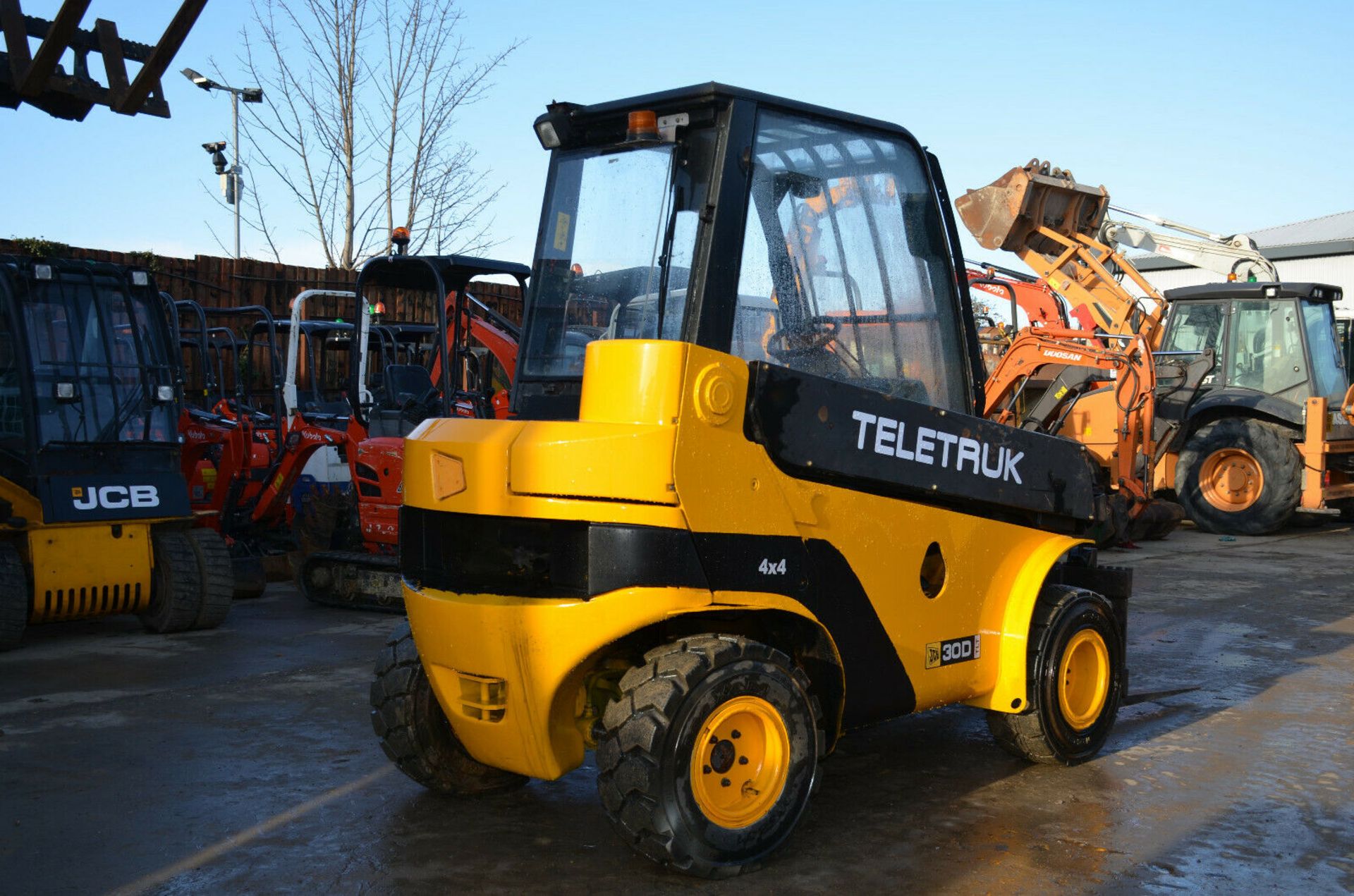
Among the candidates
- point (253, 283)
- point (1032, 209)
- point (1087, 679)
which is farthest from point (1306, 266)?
point (1087, 679)

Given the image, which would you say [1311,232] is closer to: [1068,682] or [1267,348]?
[1267,348]

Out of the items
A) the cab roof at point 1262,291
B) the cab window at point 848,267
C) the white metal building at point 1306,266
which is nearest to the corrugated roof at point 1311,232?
the white metal building at point 1306,266

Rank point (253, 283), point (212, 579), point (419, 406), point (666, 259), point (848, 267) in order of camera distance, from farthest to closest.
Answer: point (253, 283) < point (419, 406) < point (212, 579) < point (848, 267) < point (666, 259)

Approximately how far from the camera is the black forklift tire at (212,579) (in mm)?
8055

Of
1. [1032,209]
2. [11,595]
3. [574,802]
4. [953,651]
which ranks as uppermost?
[1032,209]

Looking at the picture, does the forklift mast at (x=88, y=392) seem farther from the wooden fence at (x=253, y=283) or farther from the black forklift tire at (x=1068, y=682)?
the wooden fence at (x=253, y=283)

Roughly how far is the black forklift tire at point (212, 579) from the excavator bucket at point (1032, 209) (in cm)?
846

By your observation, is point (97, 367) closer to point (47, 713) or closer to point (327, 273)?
point (47, 713)

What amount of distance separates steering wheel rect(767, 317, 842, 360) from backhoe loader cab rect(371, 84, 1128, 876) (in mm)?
11

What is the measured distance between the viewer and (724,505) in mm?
3783

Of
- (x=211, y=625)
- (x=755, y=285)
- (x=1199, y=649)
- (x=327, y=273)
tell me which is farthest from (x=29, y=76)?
(x=327, y=273)

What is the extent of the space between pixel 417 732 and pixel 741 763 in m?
1.23

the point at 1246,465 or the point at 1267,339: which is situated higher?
the point at 1267,339

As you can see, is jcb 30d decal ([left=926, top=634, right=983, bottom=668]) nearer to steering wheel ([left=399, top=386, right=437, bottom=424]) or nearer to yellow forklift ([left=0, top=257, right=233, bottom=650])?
yellow forklift ([left=0, top=257, right=233, bottom=650])
